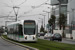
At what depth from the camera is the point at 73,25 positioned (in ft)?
257

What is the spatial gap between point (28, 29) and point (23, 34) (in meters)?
0.91

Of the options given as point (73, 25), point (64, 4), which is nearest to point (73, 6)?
point (73, 25)

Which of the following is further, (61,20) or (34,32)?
(61,20)

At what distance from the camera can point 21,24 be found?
34.1 m

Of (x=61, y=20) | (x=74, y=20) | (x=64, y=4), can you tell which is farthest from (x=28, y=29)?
(x=64, y=4)

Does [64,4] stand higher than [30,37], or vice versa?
[64,4]

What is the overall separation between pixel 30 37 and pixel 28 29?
1.02 metres

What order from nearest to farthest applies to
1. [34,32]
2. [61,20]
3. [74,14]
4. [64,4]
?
1. [34,32]
2. [61,20]
3. [74,14]
4. [64,4]

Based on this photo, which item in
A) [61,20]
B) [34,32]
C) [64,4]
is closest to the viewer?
[34,32]

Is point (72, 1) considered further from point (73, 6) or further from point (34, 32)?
point (34, 32)

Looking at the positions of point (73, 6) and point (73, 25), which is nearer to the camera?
point (73, 25)

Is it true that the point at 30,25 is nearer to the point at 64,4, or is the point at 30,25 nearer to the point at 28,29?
the point at 28,29

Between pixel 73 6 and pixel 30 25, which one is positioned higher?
pixel 73 6

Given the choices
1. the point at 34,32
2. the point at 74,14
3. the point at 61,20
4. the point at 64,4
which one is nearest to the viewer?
the point at 34,32
